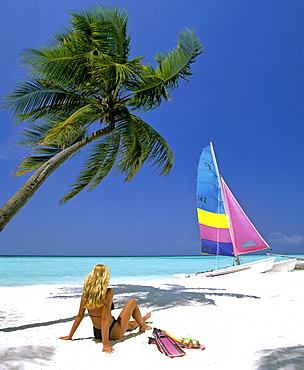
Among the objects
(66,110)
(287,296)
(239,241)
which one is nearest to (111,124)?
(66,110)

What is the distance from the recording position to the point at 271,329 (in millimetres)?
4578

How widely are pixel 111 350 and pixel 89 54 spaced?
480 centimetres

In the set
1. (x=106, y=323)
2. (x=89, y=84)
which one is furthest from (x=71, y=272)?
(x=106, y=323)

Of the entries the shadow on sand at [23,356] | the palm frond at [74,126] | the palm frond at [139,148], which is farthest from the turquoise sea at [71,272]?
the shadow on sand at [23,356]

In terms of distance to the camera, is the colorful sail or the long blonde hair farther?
the colorful sail

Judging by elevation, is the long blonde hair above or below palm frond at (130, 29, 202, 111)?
below

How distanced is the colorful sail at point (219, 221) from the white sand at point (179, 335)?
8.58 meters

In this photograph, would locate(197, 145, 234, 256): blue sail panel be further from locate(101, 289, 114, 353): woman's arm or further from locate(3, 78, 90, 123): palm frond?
locate(101, 289, 114, 353): woman's arm

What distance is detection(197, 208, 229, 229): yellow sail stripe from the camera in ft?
52.5

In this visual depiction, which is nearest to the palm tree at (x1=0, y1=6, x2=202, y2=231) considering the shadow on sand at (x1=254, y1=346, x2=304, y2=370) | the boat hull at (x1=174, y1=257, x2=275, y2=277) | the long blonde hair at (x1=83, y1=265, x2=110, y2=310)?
the long blonde hair at (x1=83, y1=265, x2=110, y2=310)

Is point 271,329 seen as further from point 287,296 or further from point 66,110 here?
point 66,110

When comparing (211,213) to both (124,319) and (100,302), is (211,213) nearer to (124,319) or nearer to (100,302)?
(124,319)

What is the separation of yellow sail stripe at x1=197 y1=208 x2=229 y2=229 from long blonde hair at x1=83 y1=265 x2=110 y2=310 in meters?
12.8

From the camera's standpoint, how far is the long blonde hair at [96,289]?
363 centimetres
